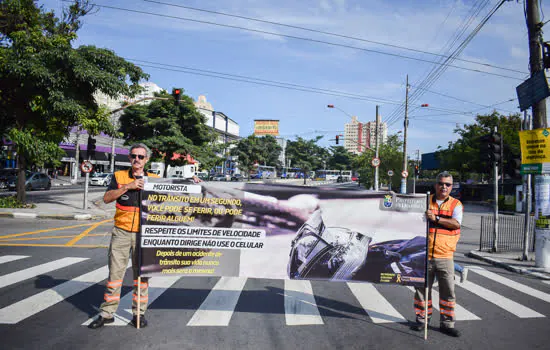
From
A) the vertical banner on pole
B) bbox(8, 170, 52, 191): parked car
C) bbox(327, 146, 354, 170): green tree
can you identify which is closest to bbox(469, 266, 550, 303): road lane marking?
the vertical banner on pole

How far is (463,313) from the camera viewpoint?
566cm

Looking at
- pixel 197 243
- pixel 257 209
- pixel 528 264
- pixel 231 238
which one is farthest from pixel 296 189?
pixel 528 264

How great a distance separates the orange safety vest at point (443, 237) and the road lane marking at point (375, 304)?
1.06 metres

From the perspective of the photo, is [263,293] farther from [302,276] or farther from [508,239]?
[508,239]

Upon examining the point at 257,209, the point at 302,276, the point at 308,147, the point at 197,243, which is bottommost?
the point at 302,276

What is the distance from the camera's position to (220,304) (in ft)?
18.3

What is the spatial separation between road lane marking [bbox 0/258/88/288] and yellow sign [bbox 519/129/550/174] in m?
10.9

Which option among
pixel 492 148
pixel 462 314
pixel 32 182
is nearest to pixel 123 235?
pixel 462 314

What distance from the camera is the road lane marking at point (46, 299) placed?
15.8 feet

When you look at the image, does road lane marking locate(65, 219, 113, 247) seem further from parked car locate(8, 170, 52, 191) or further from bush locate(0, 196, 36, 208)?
parked car locate(8, 170, 52, 191)

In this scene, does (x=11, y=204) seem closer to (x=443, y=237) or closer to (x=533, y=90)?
(x=443, y=237)

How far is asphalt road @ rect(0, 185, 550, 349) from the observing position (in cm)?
431

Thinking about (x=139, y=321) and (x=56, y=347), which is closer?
(x=56, y=347)

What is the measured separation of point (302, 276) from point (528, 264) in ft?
26.3
